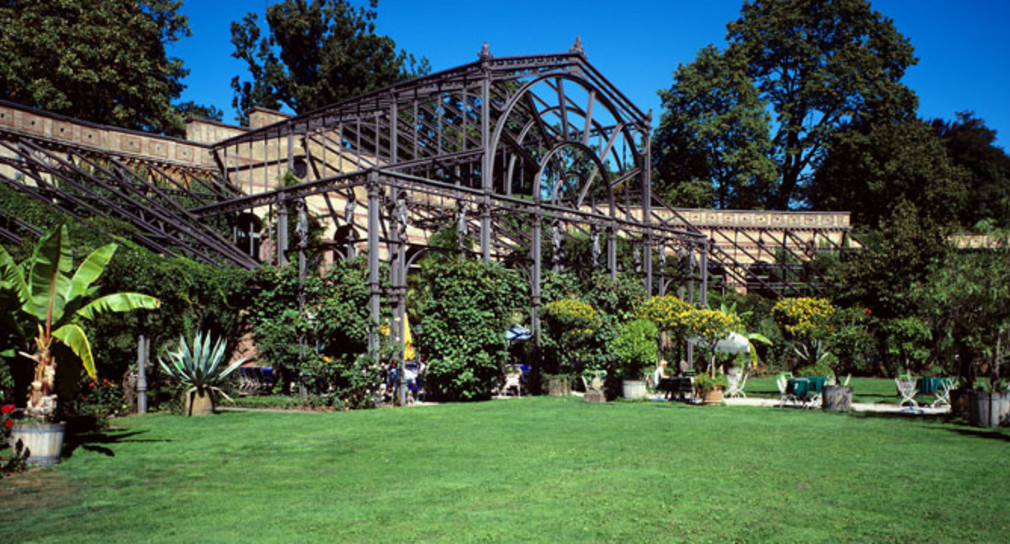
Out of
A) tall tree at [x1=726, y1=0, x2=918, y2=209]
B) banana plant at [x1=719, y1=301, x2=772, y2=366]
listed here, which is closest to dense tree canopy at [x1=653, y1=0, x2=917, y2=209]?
tall tree at [x1=726, y1=0, x2=918, y2=209]

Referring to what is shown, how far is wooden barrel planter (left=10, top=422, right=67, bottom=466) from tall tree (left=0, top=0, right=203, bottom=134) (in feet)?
81.2

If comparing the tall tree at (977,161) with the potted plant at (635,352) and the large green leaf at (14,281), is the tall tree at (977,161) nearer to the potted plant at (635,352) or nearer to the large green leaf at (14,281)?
the potted plant at (635,352)

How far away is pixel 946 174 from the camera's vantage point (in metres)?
42.0

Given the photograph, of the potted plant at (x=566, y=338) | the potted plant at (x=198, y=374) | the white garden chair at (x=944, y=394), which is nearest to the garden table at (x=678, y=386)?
the potted plant at (x=566, y=338)

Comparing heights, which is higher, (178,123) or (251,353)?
(178,123)

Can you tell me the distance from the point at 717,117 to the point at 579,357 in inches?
1108

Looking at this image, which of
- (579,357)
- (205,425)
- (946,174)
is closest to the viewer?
(205,425)

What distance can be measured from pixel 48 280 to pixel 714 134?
39.7 meters

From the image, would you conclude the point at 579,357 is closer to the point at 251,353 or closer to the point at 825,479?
the point at 251,353

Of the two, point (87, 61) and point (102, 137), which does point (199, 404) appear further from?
point (87, 61)

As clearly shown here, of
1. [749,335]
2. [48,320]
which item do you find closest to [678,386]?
[749,335]

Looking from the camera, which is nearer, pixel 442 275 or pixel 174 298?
pixel 174 298

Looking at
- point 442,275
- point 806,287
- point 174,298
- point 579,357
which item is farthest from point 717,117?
point 174,298

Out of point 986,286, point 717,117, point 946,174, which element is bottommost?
point 986,286
